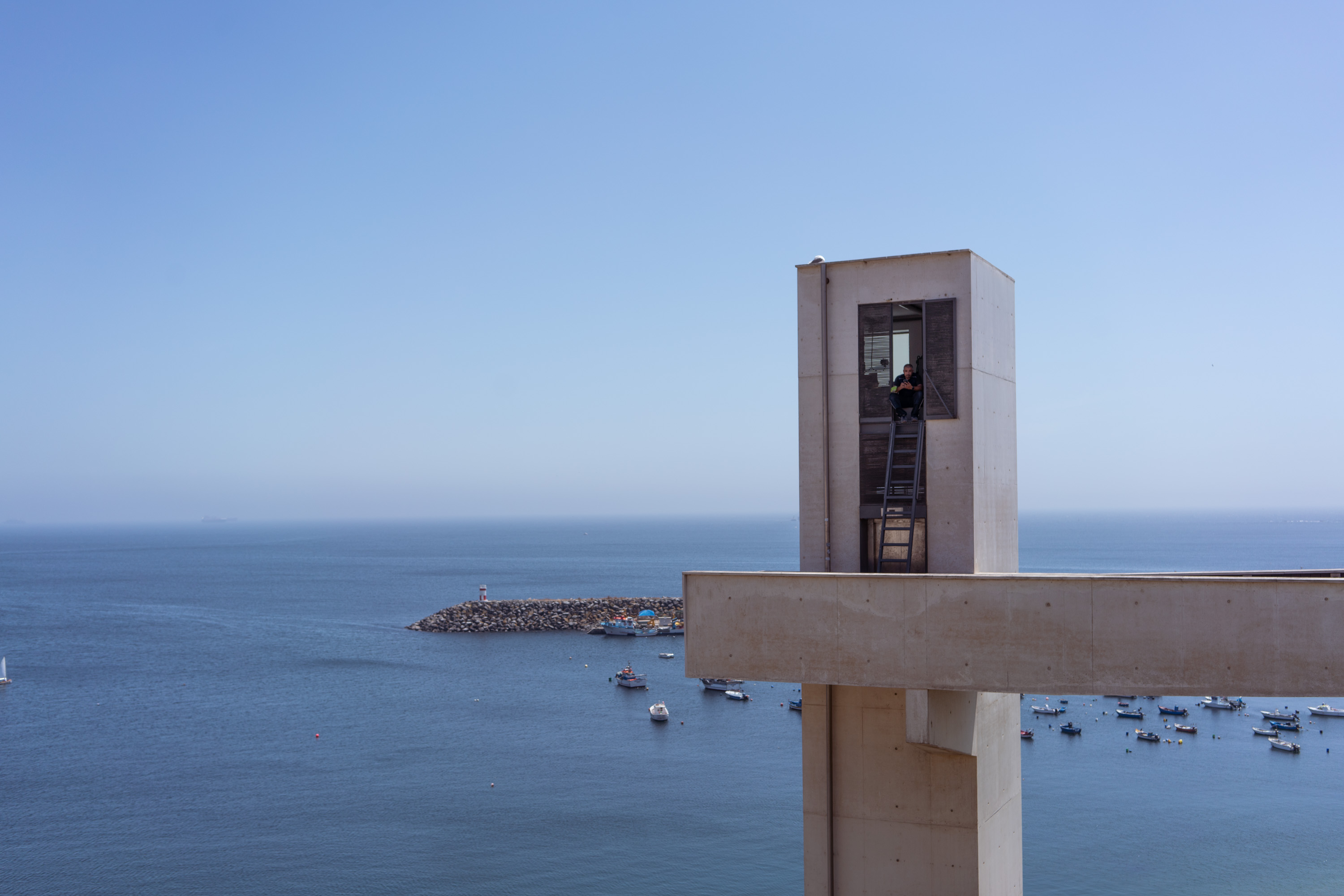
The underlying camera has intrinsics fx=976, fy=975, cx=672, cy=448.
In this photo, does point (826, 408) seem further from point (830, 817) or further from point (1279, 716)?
point (1279, 716)

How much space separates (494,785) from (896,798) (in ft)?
133

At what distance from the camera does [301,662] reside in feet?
272

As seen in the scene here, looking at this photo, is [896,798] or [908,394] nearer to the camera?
[896,798]

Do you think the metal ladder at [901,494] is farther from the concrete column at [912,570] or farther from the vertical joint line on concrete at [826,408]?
the vertical joint line on concrete at [826,408]

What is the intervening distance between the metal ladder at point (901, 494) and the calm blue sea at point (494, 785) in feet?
90.1

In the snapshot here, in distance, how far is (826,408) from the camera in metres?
13.0

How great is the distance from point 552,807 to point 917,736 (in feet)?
123

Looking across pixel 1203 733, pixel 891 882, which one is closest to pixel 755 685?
pixel 1203 733

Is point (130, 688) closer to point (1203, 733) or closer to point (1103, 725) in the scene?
point (1103, 725)

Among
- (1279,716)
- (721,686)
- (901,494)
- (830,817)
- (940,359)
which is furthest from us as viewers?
(721,686)

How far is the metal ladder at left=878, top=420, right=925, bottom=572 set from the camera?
12586mm

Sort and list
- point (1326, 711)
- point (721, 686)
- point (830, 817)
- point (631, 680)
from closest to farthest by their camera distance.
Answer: point (830, 817) < point (1326, 711) < point (721, 686) < point (631, 680)

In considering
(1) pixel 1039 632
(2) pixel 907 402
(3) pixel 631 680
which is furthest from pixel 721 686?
(1) pixel 1039 632

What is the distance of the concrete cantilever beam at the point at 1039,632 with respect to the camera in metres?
9.55
